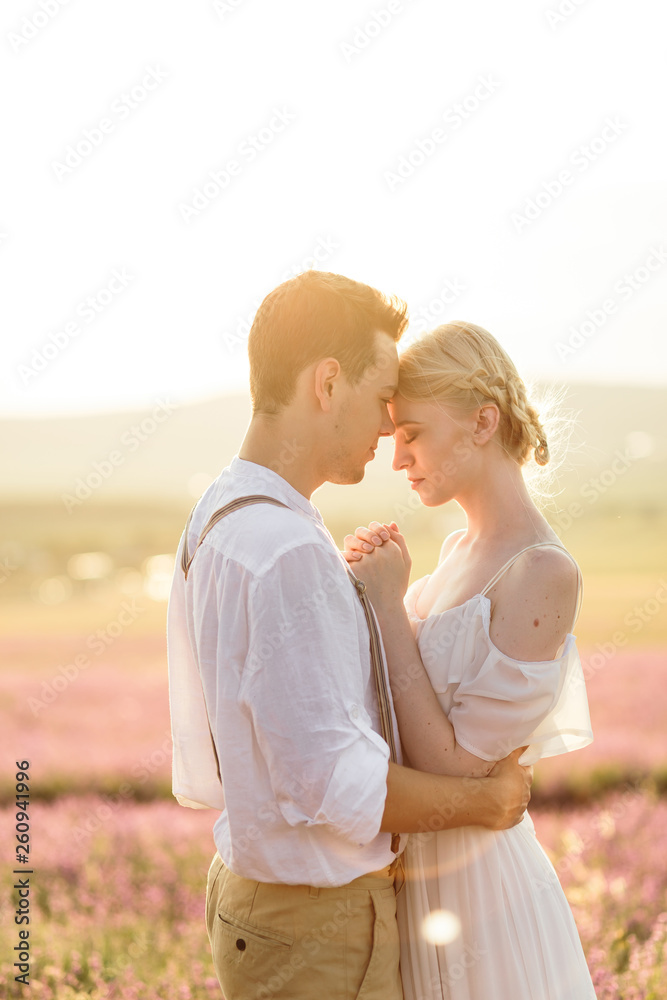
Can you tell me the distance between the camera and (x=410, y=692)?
2.60 m

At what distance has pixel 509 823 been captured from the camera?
272cm

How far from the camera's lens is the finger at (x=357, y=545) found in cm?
281

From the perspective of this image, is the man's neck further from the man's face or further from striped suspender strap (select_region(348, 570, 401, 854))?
striped suspender strap (select_region(348, 570, 401, 854))

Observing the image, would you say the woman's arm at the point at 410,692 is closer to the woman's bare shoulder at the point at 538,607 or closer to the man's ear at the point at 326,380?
the woman's bare shoulder at the point at 538,607

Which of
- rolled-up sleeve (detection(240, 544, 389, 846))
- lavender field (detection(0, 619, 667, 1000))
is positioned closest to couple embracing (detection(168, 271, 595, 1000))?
rolled-up sleeve (detection(240, 544, 389, 846))

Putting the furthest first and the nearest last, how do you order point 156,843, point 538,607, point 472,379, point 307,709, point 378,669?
point 156,843 → point 472,379 → point 538,607 → point 378,669 → point 307,709

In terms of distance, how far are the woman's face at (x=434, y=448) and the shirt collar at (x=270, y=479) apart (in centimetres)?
66

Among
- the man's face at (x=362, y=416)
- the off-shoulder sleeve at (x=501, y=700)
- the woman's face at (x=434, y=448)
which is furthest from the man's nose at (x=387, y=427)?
the off-shoulder sleeve at (x=501, y=700)

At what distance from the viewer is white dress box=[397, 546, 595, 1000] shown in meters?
2.63

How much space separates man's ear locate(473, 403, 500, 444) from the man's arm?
1094 mm

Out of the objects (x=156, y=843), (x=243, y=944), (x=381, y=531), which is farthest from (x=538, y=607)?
(x=156, y=843)

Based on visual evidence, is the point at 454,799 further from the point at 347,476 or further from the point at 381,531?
the point at 347,476

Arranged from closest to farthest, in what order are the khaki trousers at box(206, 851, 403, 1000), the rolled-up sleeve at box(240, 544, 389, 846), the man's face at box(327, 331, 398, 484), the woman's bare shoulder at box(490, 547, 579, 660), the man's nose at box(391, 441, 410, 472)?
the rolled-up sleeve at box(240, 544, 389, 846), the khaki trousers at box(206, 851, 403, 1000), the man's face at box(327, 331, 398, 484), the woman's bare shoulder at box(490, 547, 579, 660), the man's nose at box(391, 441, 410, 472)

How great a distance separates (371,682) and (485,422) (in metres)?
1.09
